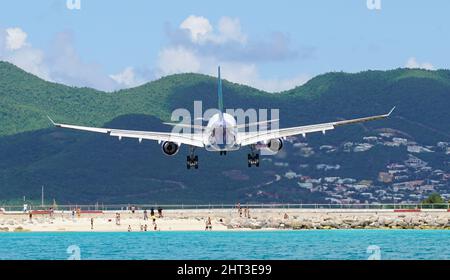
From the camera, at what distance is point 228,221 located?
15850cm

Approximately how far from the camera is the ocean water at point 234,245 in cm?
10831

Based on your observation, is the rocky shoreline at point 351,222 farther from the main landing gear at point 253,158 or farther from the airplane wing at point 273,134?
the airplane wing at point 273,134

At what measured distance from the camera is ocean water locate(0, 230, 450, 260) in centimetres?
10831

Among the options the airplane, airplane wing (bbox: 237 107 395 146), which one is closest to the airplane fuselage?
the airplane

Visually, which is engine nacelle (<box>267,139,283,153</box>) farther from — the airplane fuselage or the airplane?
the airplane fuselage

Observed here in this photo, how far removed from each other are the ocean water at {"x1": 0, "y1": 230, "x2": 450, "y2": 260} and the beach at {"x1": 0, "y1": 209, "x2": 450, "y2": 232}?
5431 millimetres

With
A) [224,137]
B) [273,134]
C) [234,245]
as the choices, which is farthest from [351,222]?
[224,137]

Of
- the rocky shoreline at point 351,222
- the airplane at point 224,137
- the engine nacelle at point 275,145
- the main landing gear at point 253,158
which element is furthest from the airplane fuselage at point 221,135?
the rocky shoreline at point 351,222

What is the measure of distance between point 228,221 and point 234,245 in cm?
3632

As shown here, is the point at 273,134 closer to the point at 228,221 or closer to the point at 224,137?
the point at 224,137

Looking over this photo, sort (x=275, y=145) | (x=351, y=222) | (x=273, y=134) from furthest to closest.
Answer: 1. (x=351, y=222)
2. (x=273, y=134)
3. (x=275, y=145)
